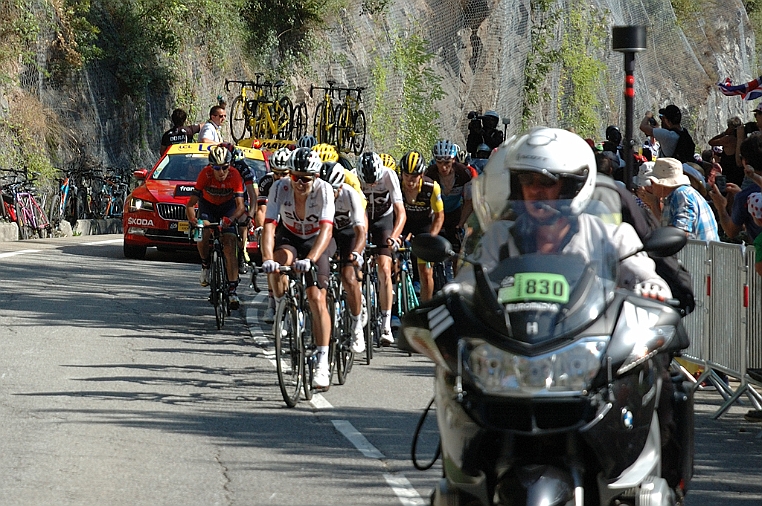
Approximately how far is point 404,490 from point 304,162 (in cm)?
378

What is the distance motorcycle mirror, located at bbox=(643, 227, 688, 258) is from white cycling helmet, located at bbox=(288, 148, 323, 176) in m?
5.59

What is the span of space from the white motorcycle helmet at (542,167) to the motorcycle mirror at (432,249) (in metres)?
0.16

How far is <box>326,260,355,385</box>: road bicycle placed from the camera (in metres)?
10.9

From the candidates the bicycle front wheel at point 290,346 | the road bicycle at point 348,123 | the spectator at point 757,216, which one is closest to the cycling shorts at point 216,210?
the bicycle front wheel at point 290,346

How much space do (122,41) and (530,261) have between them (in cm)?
3431

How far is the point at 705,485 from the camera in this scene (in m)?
7.57

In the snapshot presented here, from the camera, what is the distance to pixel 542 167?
4922 millimetres

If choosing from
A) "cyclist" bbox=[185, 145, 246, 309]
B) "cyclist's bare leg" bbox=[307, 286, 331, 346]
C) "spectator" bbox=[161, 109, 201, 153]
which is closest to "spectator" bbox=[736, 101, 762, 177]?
"cyclist's bare leg" bbox=[307, 286, 331, 346]

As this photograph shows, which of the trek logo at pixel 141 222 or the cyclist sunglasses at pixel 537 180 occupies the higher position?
the cyclist sunglasses at pixel 537 180

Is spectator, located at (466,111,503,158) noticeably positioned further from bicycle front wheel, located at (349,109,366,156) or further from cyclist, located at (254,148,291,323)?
bicycle front wheel, located at (349,109,366,156)

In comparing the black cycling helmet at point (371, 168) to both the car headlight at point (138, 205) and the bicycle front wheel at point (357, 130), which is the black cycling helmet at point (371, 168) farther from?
the bicycle front wheel at point (357, 130)

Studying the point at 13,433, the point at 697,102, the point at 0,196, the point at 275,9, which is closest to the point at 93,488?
the point at 13,433

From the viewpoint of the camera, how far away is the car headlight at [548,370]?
4430 millimetres

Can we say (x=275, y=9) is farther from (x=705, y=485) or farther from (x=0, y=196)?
(x=705, y=485)
